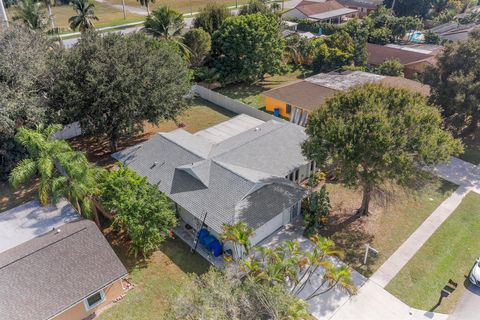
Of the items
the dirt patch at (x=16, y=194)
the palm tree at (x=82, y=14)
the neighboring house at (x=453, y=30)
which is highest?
the palm tree at (x=82, y=14)

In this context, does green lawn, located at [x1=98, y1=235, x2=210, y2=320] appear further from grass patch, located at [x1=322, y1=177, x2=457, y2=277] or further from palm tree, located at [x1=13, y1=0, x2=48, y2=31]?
palm tree, located at [x1=13, y1=0, x2=48, y2=31]

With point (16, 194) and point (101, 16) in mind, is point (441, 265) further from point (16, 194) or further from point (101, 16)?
point (101, 16)

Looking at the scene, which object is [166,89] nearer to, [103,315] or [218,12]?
[103,315]

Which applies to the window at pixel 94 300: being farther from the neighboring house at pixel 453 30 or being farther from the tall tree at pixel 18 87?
the neighboring house at pixel 453 30

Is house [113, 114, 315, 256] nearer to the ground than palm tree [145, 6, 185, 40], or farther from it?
nearer to the ground

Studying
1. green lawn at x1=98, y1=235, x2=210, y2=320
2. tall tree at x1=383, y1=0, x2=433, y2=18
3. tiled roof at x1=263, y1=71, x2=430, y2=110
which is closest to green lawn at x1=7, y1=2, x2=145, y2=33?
tiled roof at x1=263, y1=71, x2=430, y2=110

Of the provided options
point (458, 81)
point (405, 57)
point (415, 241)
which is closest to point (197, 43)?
point (458, 81)

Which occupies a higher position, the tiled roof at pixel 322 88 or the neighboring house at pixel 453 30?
the neighboring house at pixel 453 30

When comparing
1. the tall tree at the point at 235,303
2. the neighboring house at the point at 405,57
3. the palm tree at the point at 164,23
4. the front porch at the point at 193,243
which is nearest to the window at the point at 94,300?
the tall tree at the point at 235,303
